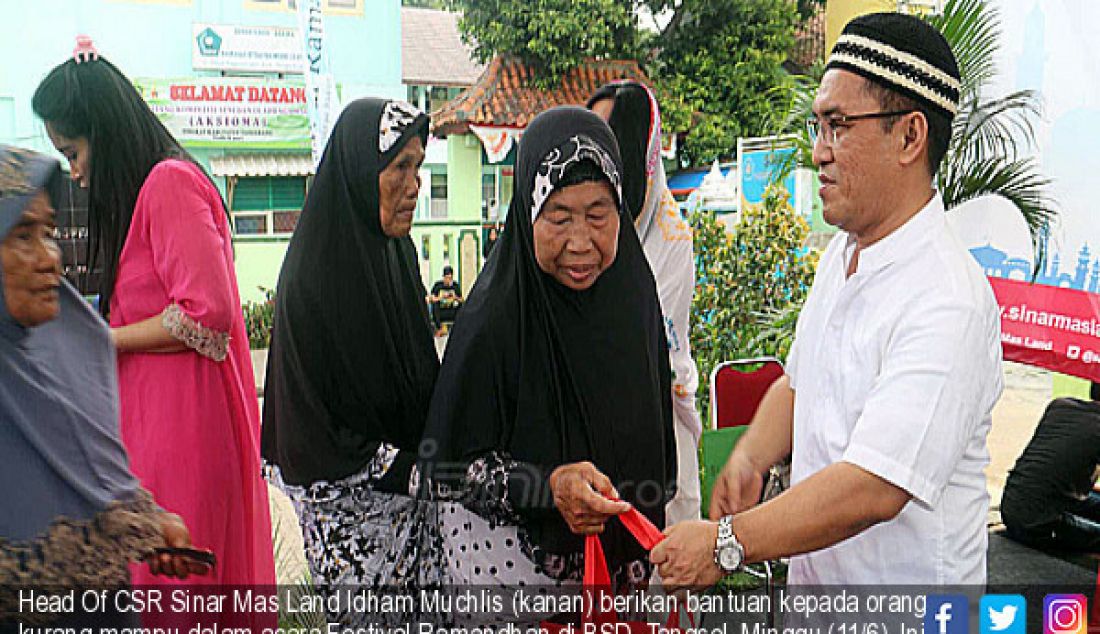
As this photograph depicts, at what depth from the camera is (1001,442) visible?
239 inches

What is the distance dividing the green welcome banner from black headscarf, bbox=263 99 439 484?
5979 mm

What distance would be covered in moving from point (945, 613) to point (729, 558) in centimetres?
38

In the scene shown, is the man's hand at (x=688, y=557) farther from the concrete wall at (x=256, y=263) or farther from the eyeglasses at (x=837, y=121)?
the concrete wall at (x=256, y=263)

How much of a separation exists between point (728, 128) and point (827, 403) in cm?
882

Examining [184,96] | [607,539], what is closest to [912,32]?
[607,539]

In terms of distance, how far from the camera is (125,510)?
1.44m

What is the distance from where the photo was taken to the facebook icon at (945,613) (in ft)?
4.81


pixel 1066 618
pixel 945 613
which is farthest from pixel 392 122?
pixel 1066 618

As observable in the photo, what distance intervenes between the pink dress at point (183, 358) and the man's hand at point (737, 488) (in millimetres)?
1199

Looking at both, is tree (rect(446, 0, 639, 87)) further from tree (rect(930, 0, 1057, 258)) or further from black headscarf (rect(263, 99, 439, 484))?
black headscarf (rect(263, 99, 439, 484))

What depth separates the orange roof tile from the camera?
25.0 ft

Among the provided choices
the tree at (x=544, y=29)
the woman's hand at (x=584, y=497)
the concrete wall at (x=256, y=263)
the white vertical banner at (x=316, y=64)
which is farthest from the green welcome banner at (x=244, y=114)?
the woman's hand at (x=584, y=497)

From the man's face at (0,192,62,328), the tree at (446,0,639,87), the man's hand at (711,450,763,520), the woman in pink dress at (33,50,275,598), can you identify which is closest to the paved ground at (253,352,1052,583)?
the woman in pink dress at (33,50,275,598)

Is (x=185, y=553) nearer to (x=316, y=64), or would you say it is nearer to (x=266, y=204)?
(x=316, y=64)
